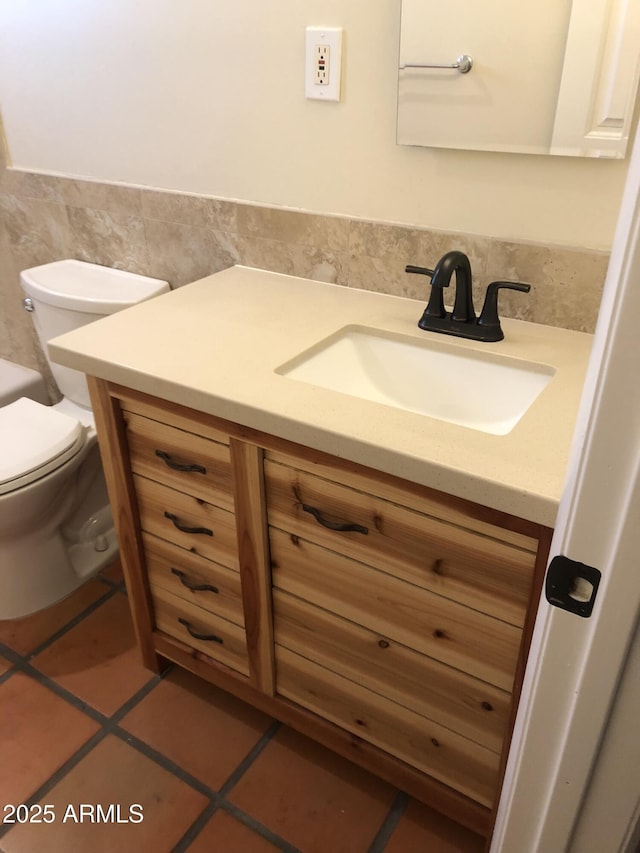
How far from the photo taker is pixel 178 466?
1.24 meters

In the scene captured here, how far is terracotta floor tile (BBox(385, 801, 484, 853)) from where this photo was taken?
1290mm

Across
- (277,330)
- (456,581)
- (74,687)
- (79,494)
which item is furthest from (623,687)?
(79,494)

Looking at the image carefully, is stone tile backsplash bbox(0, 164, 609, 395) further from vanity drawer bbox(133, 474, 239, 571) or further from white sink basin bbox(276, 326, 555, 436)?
vanity drawer bbox(133, 474, 239, 571)

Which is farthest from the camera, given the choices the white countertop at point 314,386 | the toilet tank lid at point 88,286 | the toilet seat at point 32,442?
the toilet tank lid at point 88,286

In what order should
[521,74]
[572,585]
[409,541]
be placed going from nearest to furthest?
[572,585] < [409,541] < [521,74]

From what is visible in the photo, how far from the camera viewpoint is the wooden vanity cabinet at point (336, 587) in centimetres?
98

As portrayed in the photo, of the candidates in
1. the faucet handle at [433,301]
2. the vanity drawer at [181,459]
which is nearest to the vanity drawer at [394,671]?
the vanity drawer at [181,459]

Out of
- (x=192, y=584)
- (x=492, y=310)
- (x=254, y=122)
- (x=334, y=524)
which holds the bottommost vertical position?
(x=192, y=584)

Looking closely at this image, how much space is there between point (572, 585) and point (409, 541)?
41 cm

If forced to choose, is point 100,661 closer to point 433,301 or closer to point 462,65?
point 433,301

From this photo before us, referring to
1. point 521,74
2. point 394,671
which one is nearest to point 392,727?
point 394,671

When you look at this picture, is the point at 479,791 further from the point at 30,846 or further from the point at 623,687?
the point at 30,846

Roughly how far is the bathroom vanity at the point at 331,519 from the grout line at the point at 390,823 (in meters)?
0.12

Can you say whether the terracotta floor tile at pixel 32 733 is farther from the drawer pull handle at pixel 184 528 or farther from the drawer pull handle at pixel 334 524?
the drawer pull handle at pixel 334 524
